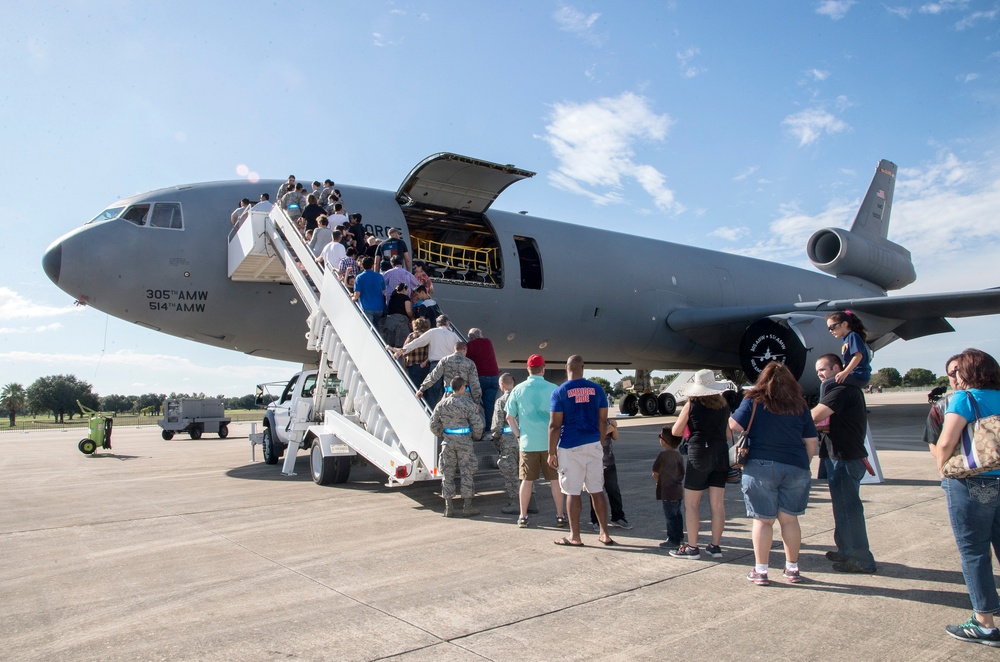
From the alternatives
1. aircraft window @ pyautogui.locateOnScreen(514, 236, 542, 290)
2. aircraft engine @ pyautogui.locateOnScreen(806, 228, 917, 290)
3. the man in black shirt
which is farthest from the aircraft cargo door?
aircraft engine @ pyautogui.locateOnScreen(806, 228, 917, 290)

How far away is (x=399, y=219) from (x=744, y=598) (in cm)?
955

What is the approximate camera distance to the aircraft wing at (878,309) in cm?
1541

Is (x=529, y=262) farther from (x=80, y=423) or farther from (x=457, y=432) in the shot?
(x=80, y=423)

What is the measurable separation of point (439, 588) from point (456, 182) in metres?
9.20

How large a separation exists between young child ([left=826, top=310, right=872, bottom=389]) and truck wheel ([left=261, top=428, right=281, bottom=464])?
9.79 meters

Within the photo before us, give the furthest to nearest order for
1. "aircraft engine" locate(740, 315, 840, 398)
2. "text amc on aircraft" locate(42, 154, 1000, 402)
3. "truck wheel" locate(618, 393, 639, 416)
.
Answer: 1. "truck wheel" locate(618, 393, 639, 416)
2. "aircraft engine" locate(740, 315, 840, 398)
3. "text amc on aircraft" locate(42, 154, 1000, 402)

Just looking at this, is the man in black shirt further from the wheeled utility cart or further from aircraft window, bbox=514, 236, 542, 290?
the wheeled utility cart

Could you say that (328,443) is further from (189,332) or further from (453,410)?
(189,332)

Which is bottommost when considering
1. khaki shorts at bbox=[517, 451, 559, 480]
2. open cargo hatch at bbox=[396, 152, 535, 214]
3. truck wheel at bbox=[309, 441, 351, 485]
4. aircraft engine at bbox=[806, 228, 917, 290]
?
truck wheel at bbox=[309, 441, 351, 485]

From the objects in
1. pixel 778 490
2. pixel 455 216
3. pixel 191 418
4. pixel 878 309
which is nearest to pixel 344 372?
pixel 455 216

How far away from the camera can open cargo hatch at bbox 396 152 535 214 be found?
37.7 ft

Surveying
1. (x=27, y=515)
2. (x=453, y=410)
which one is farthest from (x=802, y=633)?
(x=27, y=515)

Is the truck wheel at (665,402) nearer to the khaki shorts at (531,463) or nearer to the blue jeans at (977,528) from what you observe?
the khaki shorts at (531,463)

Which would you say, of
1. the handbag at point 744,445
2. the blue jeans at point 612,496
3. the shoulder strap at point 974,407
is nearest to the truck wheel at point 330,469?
the blue jeans at point 612,496
